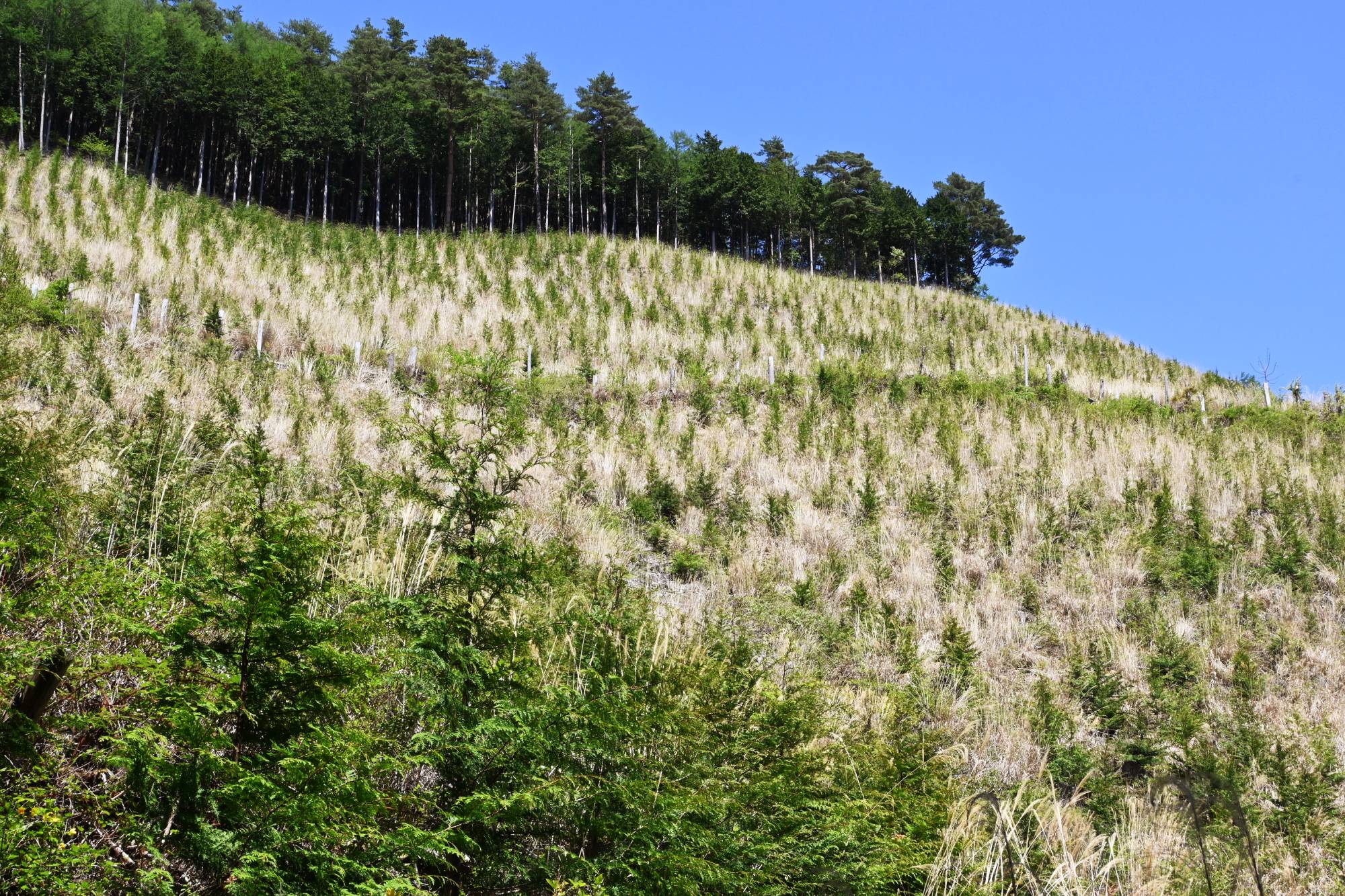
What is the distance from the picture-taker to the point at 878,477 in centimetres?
1059

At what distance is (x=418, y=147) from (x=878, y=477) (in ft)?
140

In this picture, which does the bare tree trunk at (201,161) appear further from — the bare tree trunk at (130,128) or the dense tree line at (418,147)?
the bare tree trunk at (130,128)

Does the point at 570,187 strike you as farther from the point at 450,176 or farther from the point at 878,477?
the point at 878,477

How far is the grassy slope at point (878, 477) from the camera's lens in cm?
562

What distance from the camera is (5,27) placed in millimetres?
43281

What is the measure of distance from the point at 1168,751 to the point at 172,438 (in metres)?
7.34

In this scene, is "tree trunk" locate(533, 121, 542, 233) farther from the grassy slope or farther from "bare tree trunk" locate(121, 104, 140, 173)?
the grassy slope

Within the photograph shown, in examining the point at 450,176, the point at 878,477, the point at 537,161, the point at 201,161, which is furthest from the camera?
the point at 537,161

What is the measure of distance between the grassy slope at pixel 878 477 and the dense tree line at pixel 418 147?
25.6 m

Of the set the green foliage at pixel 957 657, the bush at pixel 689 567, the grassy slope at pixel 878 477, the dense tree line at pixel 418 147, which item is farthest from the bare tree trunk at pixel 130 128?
the green foliage at pixel 957 657

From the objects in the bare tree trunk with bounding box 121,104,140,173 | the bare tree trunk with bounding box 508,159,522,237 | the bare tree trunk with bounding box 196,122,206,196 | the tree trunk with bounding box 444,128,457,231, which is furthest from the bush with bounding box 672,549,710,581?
the bare tree trunk with bounding box 121,104,140,173

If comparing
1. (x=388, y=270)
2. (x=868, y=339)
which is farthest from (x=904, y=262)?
(x=388, y=270)

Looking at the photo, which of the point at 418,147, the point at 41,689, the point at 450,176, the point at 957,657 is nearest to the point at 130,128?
the point at 418,147

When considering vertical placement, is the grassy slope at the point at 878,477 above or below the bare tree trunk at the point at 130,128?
below
